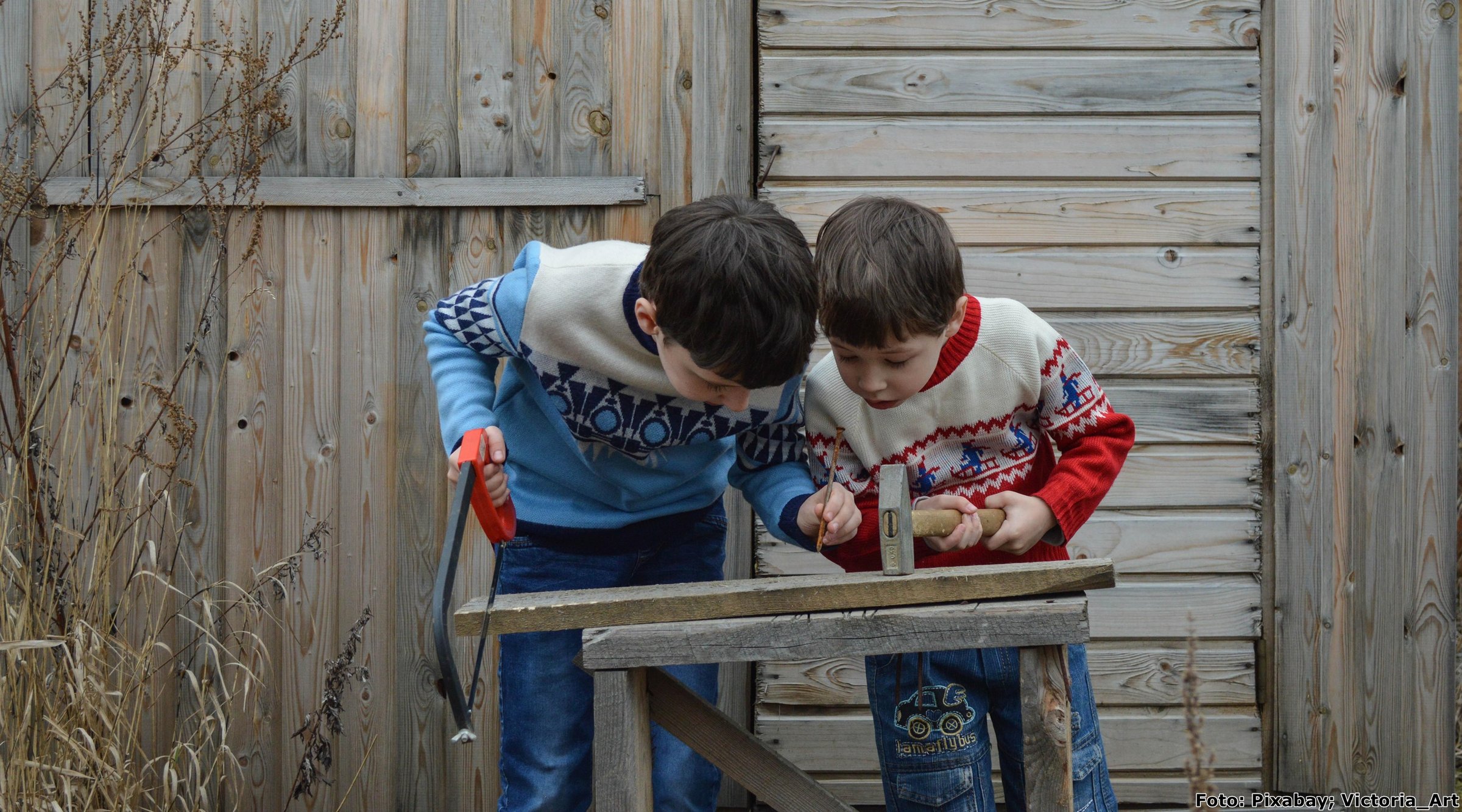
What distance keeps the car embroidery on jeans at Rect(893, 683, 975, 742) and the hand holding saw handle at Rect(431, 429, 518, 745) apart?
70 centimetres

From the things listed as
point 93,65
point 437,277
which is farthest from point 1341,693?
point 93,65

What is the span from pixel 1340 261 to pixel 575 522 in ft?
6.51

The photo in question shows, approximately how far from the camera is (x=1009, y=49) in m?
2.57

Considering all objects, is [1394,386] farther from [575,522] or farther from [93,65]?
[93,65]

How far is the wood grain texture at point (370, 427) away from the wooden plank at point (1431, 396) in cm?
248

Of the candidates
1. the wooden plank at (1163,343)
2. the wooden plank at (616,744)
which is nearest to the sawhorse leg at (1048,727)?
the wooden plank at (616,744)

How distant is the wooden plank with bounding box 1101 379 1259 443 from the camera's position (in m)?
2.56

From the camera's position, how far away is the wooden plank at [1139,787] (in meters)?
2.56

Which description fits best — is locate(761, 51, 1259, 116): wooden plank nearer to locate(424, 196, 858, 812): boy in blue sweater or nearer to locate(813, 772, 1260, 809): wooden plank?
locate(424, 196, 858, 812): boy in blue sweater

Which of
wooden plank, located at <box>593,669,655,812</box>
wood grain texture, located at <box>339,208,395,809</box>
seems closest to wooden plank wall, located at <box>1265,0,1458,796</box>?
wooden plank, located at <box>593,669,655,812</box>

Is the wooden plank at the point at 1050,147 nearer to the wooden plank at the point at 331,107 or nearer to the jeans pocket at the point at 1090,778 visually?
the wooden plank at the point at 331,107

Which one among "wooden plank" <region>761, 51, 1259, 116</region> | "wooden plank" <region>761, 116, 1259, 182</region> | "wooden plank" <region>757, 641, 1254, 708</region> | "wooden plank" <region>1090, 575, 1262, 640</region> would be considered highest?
"wooden plank" <region>761, 51, 1259, 116</region>

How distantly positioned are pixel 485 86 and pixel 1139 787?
236cm

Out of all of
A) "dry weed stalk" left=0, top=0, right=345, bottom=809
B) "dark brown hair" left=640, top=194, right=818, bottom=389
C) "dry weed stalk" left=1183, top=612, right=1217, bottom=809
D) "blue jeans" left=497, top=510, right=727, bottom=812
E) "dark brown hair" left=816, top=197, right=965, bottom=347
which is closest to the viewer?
"dry weed stalk" left=1183, top=612, right=1217, bottom=809
